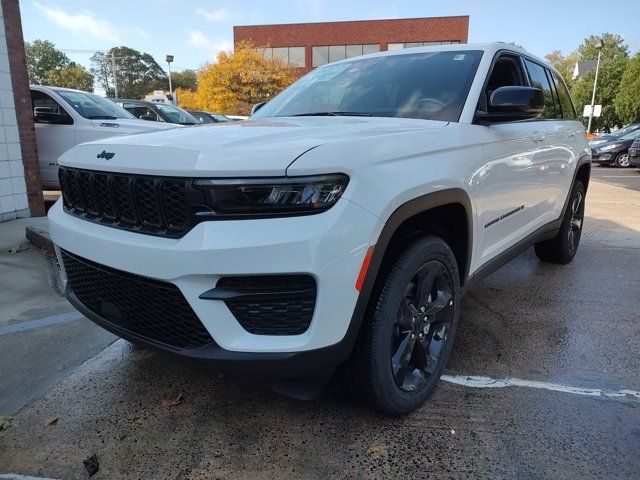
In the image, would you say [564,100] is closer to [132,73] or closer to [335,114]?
[335,114]

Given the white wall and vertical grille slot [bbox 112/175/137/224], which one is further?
the white wall

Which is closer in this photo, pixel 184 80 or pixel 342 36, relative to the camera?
pixel 342 36

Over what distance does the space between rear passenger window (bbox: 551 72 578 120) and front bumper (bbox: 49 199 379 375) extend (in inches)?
146

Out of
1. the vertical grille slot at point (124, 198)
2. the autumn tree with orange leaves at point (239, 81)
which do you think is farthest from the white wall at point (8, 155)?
the autumn tree with orange leaves at point (239, 81)

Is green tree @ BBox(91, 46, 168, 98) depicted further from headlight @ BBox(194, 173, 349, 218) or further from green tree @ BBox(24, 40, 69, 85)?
headlight @ BBox(194, 173, 349, 218)

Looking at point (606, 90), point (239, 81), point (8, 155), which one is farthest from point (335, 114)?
point (606, 90)

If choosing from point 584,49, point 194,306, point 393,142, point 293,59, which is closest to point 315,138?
point 393,142

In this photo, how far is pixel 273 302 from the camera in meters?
1.80

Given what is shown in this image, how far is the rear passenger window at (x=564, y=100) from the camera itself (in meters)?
4.68

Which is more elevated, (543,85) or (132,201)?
(543,85)

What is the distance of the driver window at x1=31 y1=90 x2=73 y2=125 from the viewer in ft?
24.2

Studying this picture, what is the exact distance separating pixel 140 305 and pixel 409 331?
123cm

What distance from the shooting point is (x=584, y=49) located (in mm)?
69250

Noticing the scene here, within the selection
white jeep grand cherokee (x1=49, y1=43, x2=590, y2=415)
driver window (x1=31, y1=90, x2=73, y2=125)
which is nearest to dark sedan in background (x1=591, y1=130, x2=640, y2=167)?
driver window (x1=31, y1=90, x2=73, y2=125)
